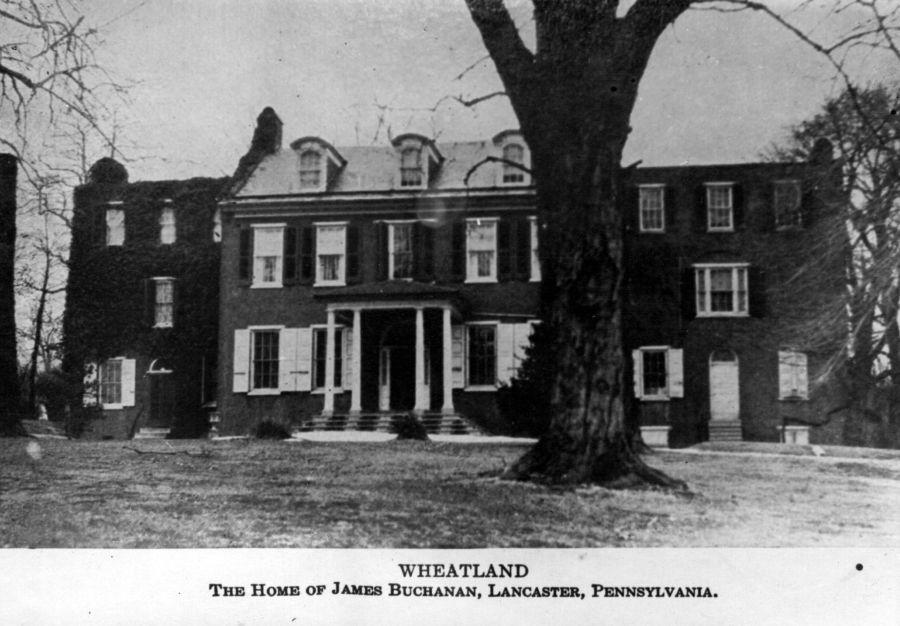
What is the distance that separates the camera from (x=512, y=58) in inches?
152

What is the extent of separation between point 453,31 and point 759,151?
1.65 m

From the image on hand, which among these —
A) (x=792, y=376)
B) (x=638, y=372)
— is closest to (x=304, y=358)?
(x=638, y=372)

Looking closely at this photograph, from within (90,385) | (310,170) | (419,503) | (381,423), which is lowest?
(419,503)

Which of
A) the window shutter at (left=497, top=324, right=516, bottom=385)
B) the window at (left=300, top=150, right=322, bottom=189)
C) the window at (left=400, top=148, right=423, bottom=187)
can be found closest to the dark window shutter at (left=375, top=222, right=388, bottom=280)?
the window at (left=400, top=148, right=423, bottom=187)

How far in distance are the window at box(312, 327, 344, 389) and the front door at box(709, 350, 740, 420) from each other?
1954mm

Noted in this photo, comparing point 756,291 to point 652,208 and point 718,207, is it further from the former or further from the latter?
point 652,208

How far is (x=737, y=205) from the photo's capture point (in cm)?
393

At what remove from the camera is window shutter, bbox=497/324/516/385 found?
4.07m

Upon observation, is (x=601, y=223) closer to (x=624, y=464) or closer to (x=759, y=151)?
(x=759, y=151)

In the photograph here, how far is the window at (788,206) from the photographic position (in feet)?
13.2

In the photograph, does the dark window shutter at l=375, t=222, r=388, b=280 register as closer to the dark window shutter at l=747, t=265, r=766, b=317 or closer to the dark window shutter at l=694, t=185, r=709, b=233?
the dark window shutter at l=694, t=185, r=709, b=233

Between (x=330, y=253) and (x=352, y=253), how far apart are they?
0.62 feet

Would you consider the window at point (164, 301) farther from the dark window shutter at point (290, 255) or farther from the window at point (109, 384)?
the dark window shutter at point (290, 255)

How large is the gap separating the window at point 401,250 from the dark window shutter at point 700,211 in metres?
1.54
